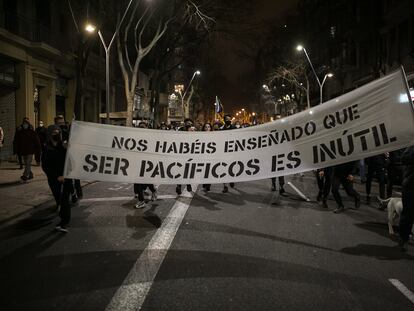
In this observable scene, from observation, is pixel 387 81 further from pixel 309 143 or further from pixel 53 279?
pixel 53 279

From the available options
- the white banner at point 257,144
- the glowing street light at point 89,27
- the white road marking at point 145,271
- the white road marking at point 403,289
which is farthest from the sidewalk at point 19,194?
the white road marking at point 403,289

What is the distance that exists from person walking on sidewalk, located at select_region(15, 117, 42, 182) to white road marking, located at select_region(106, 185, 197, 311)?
6811mm

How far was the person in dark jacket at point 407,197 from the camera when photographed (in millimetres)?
6070

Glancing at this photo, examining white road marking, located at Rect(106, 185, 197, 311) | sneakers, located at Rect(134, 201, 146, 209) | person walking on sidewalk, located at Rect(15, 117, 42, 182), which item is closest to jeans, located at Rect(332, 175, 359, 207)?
white road marking, located at Rect(106, 185, 197, 311)

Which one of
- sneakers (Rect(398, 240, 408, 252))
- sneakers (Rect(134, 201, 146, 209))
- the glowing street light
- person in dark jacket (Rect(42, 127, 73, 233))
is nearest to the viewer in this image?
sneakers (Rect(398, 240, 408, 252))

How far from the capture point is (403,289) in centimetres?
465

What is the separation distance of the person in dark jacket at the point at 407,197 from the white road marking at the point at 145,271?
11.0 ft

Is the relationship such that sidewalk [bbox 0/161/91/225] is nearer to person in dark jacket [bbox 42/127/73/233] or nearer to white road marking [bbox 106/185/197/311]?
person in dark jacket [bbox 42/127/73/233]

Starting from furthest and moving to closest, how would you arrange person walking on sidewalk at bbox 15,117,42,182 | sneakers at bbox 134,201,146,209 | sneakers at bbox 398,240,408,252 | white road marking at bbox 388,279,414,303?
person walking on sidewalk at bbox 15,117,42,182 → sneakers at bbox 134,201,146,209 → sneakers at bbox 398,240,408,252 → white road marking at bbox 388,279,414,303

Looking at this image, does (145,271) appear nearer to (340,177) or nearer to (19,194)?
(340,177)

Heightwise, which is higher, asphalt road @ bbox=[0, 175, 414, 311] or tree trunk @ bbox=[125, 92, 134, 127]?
tree trunk @ bbox=[125, 92, 134, 127]

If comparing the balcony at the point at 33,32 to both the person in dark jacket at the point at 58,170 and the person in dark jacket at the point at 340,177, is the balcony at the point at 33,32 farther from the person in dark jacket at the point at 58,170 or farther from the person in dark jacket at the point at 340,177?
the person in dark jacket at the point at 340,177

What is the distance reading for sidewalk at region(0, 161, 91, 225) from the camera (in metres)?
8.86

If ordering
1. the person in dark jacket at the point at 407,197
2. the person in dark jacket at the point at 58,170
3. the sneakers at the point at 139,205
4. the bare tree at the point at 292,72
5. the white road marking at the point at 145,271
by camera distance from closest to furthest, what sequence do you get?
the white road marking at the point at 145,271, the person in dark jacket at the point at 407,197, the person in dark jacket at the point at 58,170, the sneakers at the point at 139,205, the bare tree at the point at 292,72
